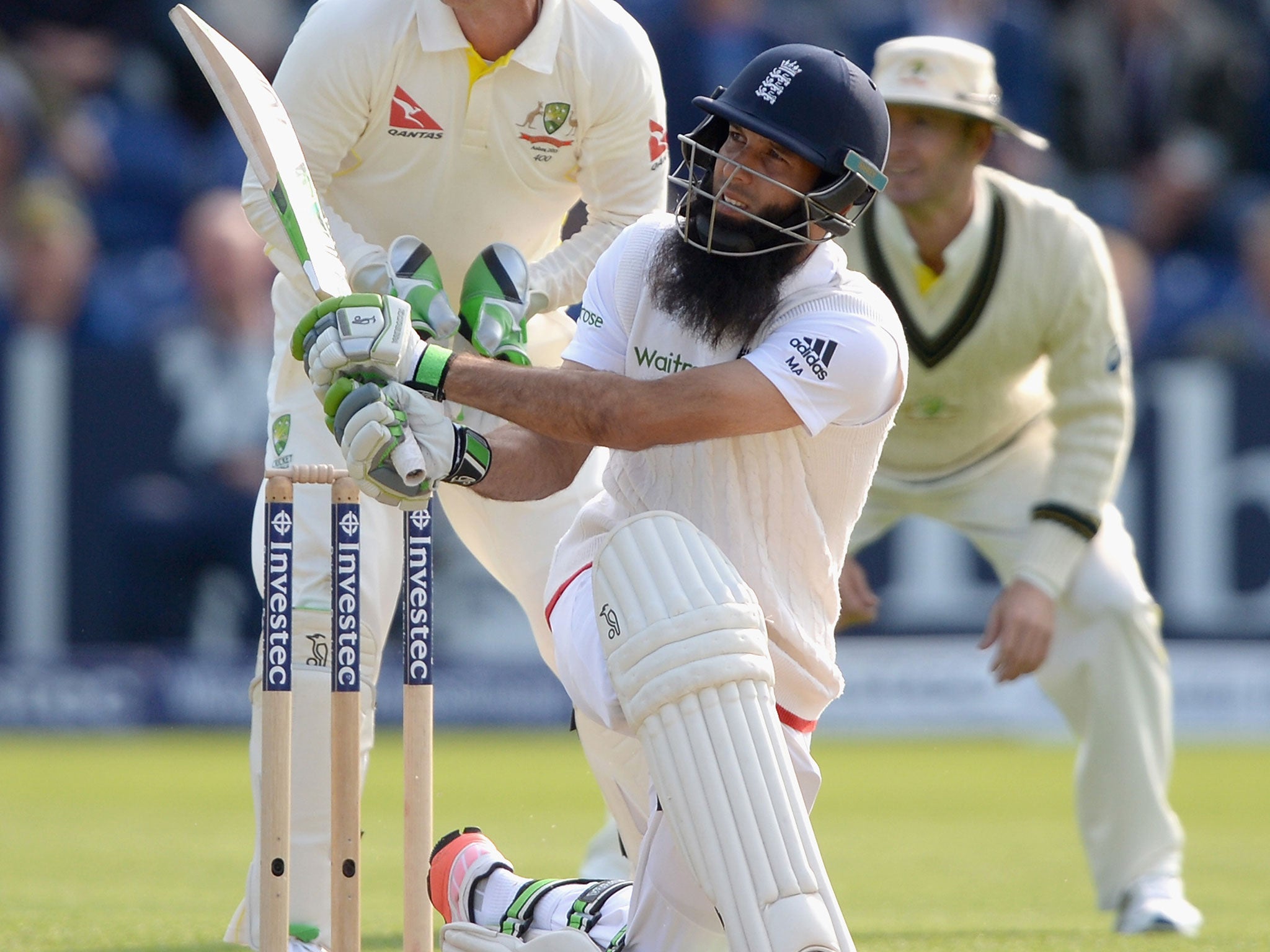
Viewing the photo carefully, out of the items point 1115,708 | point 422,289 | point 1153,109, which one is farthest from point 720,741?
point 1153,109

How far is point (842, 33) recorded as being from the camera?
9453 millimetres

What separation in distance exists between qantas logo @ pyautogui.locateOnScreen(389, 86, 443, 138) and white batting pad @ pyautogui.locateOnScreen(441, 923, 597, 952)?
55.7 inches

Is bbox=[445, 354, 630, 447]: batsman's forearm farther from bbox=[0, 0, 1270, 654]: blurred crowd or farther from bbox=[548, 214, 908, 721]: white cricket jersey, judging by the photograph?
bbox=[0, 0, 1270, 654]: blurred crowd

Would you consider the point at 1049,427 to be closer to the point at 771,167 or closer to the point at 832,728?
the point at 771,167

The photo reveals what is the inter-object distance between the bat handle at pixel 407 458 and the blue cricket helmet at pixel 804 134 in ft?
1.70

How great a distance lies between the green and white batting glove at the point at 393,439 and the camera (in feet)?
8.77

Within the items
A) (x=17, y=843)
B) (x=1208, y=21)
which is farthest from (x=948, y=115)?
(x=1208, y=21)

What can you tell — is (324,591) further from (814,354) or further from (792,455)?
(814,354)

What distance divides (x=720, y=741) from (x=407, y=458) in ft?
1.85

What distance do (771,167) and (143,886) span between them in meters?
2.22

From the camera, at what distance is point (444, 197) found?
3.71 m

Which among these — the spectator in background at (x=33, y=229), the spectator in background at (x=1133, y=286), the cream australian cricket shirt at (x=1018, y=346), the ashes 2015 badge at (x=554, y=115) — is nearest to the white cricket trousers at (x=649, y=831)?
the ashes 2015 badge at (x=554, y=115)

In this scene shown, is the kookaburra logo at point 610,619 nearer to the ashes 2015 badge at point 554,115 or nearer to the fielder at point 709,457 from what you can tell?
the fielder at point 709,457

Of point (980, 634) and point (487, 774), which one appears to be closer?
point (487, 774)
